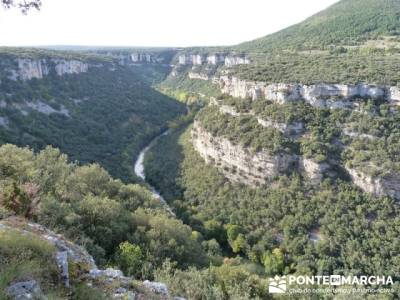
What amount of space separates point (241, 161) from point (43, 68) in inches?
1716

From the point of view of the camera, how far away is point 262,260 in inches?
1382

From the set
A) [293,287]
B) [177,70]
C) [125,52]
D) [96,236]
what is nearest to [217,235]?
[293,287]

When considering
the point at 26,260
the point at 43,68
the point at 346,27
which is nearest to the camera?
the point at 26,260

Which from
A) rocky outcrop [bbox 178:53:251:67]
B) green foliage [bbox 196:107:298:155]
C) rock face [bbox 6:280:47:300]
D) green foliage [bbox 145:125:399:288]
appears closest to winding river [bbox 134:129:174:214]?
green foliage [bbox 145:125:399:288]

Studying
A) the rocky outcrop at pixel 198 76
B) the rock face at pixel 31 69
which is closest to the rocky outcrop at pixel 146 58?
the rocky outcrop at pixel 198 76

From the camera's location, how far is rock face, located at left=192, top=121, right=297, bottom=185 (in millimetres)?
41500

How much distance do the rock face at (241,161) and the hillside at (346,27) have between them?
122 feet

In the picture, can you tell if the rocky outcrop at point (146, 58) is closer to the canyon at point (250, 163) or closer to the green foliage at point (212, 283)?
the canyon at point (250, 163)

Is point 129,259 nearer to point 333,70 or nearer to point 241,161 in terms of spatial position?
point 241,161

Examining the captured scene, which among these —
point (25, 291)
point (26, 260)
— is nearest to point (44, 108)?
point (26, 260)

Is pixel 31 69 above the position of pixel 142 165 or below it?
above

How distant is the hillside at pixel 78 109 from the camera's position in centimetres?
4997

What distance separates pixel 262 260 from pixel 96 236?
20197 millimetres

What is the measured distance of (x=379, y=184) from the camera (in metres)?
33.3
